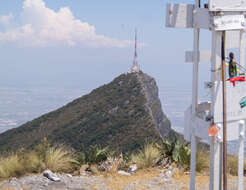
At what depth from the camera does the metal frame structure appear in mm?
3926

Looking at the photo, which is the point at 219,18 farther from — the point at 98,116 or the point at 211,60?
the point at 98,116

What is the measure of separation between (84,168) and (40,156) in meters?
1.07

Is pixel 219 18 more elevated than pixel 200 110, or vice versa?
pixel 219 18

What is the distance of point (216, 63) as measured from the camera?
4164mm

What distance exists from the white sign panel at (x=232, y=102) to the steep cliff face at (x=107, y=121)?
25.8m

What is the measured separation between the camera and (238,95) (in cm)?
420

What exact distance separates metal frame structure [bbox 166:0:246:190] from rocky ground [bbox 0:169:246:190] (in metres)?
2.71

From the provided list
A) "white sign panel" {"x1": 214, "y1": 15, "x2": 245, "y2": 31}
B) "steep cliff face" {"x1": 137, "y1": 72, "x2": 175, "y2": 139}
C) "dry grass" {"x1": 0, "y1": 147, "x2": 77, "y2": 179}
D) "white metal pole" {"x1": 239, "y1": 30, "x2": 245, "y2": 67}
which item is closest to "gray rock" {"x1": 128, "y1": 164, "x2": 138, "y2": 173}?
"dry grass" {"x1": 0, "y1": 147, "x2": 77, "y2": 179}

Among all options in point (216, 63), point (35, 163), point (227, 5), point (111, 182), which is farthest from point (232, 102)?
point (35, 163)

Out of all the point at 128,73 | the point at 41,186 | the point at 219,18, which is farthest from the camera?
the point at 128,73

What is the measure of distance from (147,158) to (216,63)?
16.5 ft

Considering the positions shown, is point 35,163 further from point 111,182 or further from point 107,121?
point 107,121

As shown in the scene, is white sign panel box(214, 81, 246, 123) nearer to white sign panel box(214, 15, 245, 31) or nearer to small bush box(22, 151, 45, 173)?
white sign panel box(214, 15, 245, 31)

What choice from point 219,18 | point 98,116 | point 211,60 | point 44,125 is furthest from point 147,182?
point 44,125
